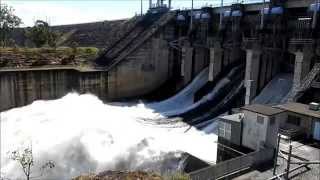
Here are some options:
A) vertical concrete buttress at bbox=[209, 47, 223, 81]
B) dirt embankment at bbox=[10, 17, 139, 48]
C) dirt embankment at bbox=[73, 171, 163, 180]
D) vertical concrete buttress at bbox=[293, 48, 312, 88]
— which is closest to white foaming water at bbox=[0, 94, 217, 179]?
vertical concrete buttress at bbox=[293, 48, 312, 88]

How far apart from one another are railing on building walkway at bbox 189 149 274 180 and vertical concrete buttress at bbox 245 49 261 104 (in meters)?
12.1

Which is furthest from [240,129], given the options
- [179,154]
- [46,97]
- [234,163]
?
[46,97]

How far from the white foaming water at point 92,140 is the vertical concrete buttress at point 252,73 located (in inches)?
229

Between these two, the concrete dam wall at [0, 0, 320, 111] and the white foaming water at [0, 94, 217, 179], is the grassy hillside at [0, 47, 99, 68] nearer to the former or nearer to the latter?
the concrete dam wall at [0, 0, 320, 111]

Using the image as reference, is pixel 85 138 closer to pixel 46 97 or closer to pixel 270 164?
pixel 46 97

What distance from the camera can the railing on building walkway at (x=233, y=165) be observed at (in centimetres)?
1293

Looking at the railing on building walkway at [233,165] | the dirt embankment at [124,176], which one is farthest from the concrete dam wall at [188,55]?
the dirt embankment at [124,176]

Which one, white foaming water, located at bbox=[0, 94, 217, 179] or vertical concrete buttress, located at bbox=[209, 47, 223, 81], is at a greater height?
vertical concrete buttress, located at bbox=[209, 47, 223, 81]

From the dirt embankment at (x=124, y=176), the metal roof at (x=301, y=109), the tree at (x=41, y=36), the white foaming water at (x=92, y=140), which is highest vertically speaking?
the tree at (x=41, y=36)

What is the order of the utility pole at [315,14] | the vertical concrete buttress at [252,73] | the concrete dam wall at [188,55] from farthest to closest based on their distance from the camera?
the concrete dam wall at [188,55]
the vertical concrete buttress at [252,73]
the utility pole at [315,14]

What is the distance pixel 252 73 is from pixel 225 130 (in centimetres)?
1230

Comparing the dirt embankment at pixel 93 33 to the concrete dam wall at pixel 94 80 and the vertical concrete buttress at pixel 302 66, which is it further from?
the vertical concrete buttress at pixel 302 66

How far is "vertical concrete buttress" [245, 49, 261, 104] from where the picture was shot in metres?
27.5

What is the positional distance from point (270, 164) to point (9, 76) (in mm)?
23272
